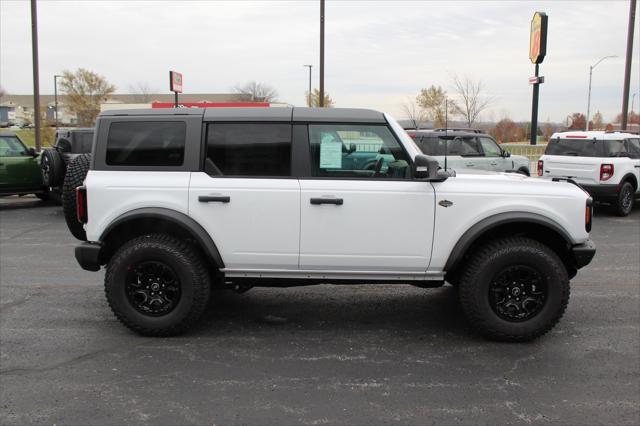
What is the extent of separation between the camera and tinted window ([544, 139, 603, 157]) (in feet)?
38.5

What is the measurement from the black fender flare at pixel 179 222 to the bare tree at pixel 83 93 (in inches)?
2342

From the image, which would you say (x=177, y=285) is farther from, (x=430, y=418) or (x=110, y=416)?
(x=430, y=418)

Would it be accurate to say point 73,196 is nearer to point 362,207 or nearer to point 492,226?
point 362,207

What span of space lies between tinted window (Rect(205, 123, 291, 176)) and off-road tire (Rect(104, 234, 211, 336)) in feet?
2.34

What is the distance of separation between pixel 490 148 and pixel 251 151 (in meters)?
10.4

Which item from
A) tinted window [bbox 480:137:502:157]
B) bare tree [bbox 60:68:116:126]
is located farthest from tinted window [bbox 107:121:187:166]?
bare tree [bbox 60:68:116:126]

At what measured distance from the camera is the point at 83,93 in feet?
197

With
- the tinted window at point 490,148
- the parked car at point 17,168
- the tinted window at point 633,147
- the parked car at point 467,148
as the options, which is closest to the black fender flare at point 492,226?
the tinted window at point 633,147

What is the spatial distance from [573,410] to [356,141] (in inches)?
97.2

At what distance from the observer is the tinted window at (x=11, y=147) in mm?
12719

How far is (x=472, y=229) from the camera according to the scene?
4.50m

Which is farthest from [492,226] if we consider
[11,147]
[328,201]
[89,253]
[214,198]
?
[11,147]

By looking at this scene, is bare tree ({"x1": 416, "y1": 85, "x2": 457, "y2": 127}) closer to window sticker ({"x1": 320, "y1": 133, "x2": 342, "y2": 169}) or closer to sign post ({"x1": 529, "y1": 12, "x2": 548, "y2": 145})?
sign post ({"x1": 529, "y1": 12, "x2": 548, "y2": 145})

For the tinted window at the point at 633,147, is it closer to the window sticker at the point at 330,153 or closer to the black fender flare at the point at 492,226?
the black fender flare at the point at 492,226
